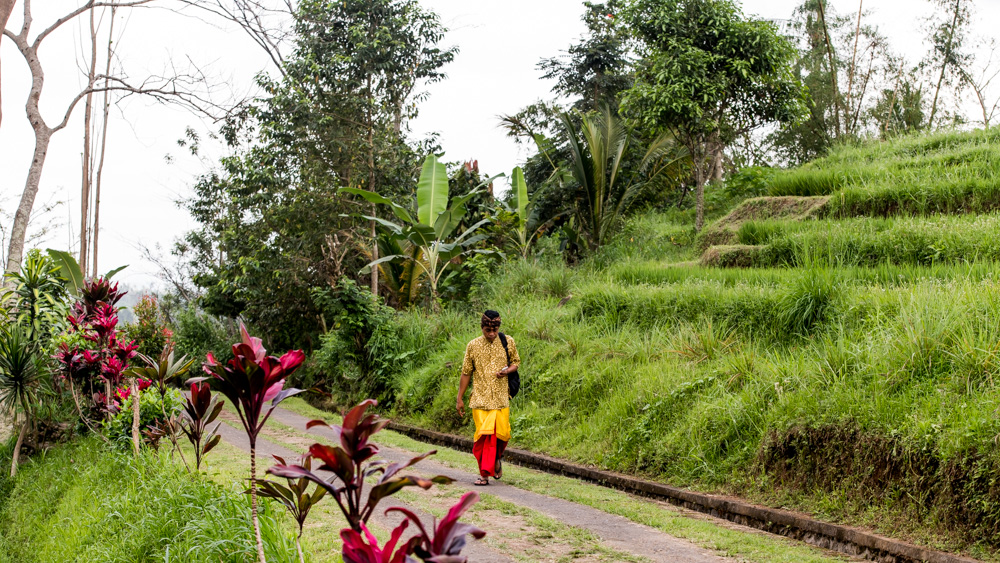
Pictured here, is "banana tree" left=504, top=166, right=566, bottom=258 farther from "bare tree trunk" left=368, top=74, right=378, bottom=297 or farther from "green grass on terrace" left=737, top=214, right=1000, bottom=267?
"green grass on terrace" left=737, top=214, right=1000, bottom=267

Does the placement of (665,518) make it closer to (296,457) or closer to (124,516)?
(124,516)

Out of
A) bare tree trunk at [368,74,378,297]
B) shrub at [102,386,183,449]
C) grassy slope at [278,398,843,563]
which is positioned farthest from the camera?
bare tree trunk at [368,74,378,297]

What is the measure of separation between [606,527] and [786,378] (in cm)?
268

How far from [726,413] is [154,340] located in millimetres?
16540

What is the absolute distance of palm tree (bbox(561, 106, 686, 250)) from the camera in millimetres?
16750

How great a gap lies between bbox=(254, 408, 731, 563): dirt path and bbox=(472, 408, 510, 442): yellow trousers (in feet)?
1.67

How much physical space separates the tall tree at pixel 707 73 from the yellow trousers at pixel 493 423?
963 centimetres

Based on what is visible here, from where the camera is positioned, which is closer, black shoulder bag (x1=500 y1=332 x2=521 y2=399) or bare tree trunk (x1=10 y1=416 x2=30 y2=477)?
black shoulder bag (x1=500 y1=332 x2=521 y2=399)

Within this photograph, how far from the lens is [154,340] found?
778 inches

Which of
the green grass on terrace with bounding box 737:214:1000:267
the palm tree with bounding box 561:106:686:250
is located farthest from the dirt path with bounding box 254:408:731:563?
the palm tree with bounding box 561:106:686:250

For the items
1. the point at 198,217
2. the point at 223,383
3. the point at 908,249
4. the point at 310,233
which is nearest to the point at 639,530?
the point at 223,383

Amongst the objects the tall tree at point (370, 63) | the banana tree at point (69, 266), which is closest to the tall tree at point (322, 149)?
the tall tree at point (370, 63)

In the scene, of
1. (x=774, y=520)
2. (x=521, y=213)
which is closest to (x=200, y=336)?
(x=521, y=213)

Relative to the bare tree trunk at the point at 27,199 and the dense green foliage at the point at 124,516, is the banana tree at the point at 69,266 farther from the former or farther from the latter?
the dense green foliage at the point at 124,516
